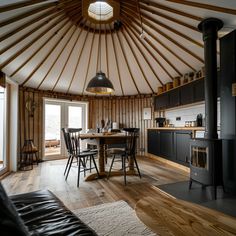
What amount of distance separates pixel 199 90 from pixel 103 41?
2.61m

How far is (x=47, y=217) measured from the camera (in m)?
1.26

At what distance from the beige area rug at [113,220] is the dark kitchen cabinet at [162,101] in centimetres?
378

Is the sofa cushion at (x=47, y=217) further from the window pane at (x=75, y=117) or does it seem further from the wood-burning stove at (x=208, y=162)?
the window pane at (x=75, y=117)

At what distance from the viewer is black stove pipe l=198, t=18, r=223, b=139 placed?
275 cm

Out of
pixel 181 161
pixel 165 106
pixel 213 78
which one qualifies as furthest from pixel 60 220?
pixel 165 106

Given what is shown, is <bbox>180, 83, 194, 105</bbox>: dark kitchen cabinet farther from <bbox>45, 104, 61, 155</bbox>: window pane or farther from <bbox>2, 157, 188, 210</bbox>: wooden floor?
<bbox>45, 104, 61, 155</bbox>: window pane

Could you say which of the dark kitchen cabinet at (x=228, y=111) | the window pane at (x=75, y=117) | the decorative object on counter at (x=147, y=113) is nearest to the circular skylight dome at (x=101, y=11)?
the dark kitchen cabinet at (x=228, y=111)

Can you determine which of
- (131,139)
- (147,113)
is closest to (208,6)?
(131,139)

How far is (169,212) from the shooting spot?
1.34 metres

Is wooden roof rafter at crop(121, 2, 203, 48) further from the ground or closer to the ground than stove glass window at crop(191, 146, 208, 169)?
further from the ground

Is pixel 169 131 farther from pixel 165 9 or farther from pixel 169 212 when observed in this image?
pixel 169 212

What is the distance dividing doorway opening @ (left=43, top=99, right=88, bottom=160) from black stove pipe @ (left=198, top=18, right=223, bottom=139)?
15.7ft

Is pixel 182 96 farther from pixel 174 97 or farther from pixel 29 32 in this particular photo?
pixel 29 32

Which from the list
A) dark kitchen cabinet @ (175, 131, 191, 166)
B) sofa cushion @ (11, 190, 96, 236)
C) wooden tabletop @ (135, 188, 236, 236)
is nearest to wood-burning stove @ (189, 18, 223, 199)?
dark kitchen cabinet @ (175, 131, 191, 166)
